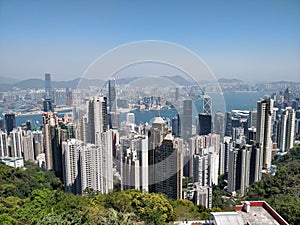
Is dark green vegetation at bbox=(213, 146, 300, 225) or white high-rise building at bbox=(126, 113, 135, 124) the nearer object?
white high-rise building at bbox=(126, 113, 135, 124)

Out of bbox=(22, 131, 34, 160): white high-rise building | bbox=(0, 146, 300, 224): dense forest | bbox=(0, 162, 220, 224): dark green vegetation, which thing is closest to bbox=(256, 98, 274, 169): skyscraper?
bbox=(0, 146, 300, 224): dense forest

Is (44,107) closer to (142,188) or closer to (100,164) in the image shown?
(100,164)

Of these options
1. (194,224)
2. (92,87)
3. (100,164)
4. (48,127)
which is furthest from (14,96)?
(194,224)

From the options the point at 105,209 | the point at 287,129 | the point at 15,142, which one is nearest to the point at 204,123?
the point at 105,209

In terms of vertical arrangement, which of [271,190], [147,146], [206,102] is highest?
[206,102]

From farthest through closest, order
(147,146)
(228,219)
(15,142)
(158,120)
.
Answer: (15,142)
(147,146)
(158,120)
(228,219)

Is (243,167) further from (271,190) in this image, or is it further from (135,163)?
(135,163)

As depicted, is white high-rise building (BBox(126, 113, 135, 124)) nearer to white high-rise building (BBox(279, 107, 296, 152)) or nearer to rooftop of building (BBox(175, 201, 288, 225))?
rooftop of building (BBox(175, 201, 288, 225))
